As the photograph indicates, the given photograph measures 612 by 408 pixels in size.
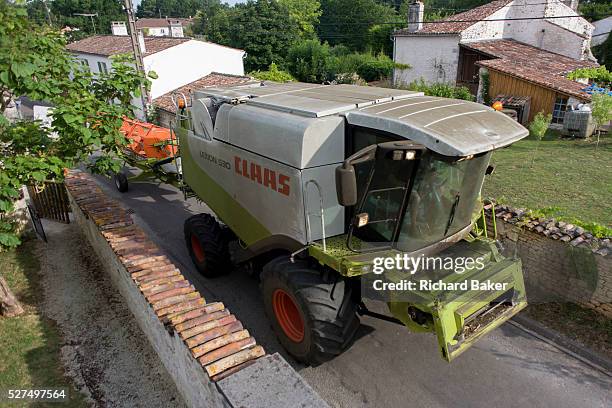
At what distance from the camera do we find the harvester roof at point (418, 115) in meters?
3.74

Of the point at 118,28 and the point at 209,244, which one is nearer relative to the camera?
the point at 209,244

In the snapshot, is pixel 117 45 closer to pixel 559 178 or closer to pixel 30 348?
pixel 30 348

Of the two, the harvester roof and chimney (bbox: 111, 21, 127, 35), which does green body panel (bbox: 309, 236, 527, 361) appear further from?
chimney (bbox: 111, 21, 127, 35)

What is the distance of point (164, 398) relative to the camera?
479cm

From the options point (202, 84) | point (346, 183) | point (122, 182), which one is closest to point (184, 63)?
point (202, 84)

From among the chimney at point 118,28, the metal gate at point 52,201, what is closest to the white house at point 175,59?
the chimney at point 118,28

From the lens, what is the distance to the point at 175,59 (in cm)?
2188

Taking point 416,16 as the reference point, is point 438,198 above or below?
below

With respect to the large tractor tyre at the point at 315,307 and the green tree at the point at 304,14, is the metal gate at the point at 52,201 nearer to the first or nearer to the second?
the large tractor tyre at the point at 315,307

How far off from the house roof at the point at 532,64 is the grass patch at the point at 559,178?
316 cm

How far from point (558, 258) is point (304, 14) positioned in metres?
52.2

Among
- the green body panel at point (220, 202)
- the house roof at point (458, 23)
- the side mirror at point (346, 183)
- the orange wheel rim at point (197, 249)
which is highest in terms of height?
the house roof at point (458, 23)

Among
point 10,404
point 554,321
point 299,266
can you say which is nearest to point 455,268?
point 299,266

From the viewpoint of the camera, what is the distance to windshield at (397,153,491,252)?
4102 millimetres
